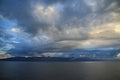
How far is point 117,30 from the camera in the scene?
932 cm

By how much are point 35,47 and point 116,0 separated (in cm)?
574

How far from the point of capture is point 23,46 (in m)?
9.34

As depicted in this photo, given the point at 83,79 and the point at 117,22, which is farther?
the point at 83,79

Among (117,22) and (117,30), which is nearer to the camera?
(117,22)

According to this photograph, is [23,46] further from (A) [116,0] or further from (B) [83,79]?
(B) [83,79]

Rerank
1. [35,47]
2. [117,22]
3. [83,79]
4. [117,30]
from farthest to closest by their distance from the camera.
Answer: [83,79] < [35,47] < [117,30] < [117,22]

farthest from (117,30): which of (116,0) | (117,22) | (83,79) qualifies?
(83,79)

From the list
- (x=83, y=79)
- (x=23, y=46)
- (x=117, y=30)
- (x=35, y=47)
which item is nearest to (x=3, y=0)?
(x=23, y=46)

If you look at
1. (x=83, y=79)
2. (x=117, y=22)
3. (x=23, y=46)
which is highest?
(x=117, y=22)

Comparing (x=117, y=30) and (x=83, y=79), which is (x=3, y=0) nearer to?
(x=117, y=30)

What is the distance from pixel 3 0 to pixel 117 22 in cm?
525

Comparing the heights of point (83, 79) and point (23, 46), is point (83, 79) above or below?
below


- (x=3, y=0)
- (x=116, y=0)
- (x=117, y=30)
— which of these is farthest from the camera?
(x=117, y=30)

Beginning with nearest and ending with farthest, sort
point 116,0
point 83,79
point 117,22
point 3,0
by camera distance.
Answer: point 3,0
point 116,0
point 117,22
point 83,79
